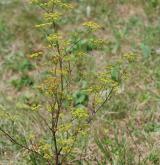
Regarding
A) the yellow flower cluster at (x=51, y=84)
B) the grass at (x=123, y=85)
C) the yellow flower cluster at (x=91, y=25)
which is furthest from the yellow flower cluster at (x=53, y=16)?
the grass at (x=123, y=85)

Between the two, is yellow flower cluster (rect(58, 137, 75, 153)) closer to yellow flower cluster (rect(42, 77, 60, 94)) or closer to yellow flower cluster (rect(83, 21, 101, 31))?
yellow flower cluster (rect(42, 77, 60, 94))

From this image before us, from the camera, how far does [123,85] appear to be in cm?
595

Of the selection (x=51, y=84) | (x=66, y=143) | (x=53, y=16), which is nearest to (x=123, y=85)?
(x=66, y=143)

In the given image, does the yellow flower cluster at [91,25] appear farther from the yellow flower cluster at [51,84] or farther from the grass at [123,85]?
the grass at [123,85]

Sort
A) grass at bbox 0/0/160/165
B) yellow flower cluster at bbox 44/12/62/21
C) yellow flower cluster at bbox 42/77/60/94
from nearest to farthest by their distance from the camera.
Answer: yellow flower cluster at bbox 44/12/62/21
yellow flower cluster at bbox 42/77/60/94
grass at bbox 0/0/160/165

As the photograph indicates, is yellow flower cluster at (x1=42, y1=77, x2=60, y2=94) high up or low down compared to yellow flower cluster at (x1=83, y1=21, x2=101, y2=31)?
down

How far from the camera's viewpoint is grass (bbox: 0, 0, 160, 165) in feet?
15.8

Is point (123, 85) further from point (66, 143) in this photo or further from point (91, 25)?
point (91, 25)

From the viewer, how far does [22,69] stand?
675 centimetres

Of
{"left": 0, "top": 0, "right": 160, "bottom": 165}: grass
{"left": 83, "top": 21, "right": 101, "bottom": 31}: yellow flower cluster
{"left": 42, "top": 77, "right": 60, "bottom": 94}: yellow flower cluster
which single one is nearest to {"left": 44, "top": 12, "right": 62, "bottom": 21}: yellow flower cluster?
{"left": 83, "top": 21, "right": 101, "bottom": 31}: yellow flower cluster

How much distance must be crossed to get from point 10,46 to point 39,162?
3043 millimetres

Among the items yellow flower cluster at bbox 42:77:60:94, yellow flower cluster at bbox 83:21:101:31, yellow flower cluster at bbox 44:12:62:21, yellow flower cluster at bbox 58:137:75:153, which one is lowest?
yellow flower cluster at bbox 58:137:75:153

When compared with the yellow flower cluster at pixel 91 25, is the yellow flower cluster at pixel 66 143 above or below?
below

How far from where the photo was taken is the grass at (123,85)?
482 cm
